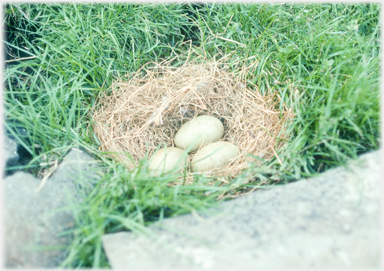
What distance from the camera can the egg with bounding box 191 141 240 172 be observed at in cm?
224

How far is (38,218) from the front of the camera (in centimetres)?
164

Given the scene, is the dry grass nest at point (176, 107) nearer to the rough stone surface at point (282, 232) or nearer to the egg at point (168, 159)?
the egg at point (168, 159)

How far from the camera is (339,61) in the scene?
2213 mm

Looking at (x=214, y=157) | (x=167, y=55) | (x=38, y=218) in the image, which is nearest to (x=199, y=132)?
(x=214, y=157)

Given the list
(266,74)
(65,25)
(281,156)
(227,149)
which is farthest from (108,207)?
(65,25)

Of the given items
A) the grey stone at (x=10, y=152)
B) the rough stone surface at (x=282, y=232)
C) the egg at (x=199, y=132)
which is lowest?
the rough stone surface at (x=282, y=232)

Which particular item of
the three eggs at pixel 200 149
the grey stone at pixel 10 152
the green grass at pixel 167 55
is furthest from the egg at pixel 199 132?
the grey stone at pixel 10 152

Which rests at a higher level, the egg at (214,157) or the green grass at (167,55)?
Answer: the green grass at (167,55)

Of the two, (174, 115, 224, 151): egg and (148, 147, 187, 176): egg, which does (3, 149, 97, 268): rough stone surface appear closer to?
(148, 147, 187, 176): egg

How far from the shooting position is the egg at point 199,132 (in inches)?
94.5

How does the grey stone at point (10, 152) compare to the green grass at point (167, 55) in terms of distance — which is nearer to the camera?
Result: the green grass at point (167, 55)

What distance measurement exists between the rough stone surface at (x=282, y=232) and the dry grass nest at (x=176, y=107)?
2.36 feet

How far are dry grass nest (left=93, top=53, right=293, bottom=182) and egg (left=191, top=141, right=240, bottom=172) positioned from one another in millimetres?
139

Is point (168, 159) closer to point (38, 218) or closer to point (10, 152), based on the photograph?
point (38, 218)
